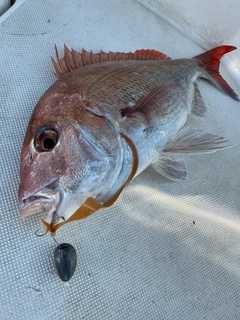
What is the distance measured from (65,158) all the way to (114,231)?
48 centimetres

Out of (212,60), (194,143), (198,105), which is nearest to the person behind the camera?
(194,143)

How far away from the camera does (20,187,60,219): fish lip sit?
92 centimetres

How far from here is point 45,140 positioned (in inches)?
39.1

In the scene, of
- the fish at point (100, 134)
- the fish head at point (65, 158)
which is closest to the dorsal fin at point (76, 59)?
the fish at point (100, 134)

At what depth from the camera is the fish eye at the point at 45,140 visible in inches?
38.5

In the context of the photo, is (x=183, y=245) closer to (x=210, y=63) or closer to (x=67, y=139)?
(x=67, y=139)

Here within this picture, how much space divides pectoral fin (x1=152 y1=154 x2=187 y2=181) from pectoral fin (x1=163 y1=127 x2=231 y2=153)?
91 millimetres

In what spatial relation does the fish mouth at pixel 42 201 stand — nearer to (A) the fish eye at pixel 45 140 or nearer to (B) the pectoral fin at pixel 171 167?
(A) the fish eye at pixel 45 140

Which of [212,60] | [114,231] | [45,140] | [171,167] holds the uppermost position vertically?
[212,60]

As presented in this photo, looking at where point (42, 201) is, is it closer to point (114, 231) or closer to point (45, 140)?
point (45, 140)

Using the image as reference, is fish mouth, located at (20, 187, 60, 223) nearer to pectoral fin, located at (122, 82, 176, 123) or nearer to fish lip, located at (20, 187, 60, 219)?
fish lip, located at (20, 187, 60, 219)

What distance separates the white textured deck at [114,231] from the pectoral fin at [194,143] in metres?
0.20

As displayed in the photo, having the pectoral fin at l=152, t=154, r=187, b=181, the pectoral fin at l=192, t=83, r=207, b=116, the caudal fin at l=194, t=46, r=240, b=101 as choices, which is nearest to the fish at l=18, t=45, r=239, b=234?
the pectoral fin at l=152, t=154, r=187, b=181

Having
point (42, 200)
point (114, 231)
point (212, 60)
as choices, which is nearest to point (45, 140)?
point (42, 200)
